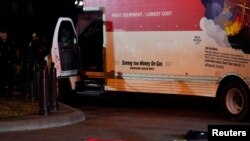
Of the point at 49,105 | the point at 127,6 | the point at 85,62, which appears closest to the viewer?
the point at 49,105

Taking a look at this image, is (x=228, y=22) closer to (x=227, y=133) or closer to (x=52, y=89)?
(x=52, y=89)

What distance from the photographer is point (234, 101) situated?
1248 centimetres

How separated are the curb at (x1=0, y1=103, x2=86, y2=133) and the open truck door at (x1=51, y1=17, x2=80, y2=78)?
114 inches

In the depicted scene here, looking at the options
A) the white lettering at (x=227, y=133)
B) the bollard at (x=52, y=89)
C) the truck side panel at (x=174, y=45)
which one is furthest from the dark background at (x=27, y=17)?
the white lettering at (x=227, y=133)

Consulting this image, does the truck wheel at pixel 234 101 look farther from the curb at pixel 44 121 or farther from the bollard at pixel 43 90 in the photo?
the bollard at pixel 43 90

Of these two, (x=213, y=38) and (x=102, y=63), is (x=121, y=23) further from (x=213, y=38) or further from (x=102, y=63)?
(x=213, y=38)

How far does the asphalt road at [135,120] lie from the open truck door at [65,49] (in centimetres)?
102

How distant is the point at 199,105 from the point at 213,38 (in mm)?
3604

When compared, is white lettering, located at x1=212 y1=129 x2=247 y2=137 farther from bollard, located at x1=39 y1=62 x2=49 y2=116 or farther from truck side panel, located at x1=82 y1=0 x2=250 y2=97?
bollard, located at x1=39 y1=62 x2=49 y2=116

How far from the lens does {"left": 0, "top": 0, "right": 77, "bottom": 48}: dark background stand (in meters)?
27.8

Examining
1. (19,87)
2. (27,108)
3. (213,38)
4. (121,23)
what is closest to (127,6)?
(121,23)

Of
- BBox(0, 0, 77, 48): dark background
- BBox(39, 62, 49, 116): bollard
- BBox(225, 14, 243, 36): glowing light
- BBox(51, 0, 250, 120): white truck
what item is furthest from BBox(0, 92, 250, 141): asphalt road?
BBox(0, 0, 77, 48): dark background

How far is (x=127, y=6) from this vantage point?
46.2 feet

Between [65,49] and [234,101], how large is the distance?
486cm
